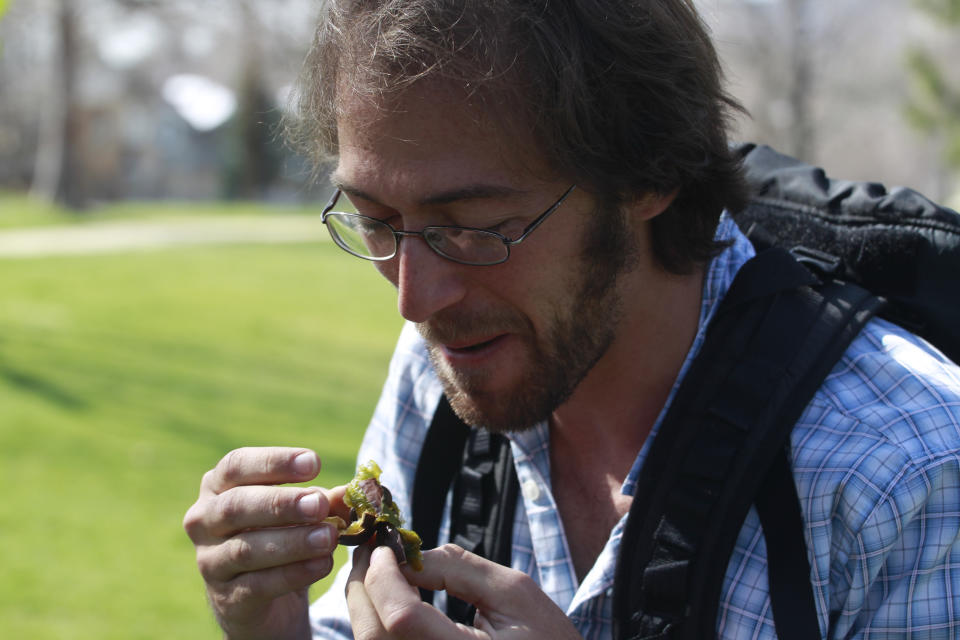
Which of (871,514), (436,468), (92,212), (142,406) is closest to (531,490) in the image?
(436,468)

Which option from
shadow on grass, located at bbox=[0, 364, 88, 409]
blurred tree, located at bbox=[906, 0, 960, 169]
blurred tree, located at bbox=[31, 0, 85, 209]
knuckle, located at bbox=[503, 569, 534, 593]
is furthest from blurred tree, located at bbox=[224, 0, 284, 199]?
knuckle, located at bbox=[503, 569, 534, 593]

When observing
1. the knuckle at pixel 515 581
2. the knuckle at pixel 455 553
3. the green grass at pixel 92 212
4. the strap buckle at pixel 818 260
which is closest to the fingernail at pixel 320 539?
the knuckle at pixel 455 553

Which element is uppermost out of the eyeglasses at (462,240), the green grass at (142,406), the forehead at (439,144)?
the forehead at (439,144)

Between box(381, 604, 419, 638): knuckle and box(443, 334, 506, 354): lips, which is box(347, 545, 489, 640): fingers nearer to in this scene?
box(381, 604, 419, 638): knuckle

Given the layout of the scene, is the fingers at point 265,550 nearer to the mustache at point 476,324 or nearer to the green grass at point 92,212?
the mustache at point 476,324

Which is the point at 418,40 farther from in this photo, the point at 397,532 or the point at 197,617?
the point at 197,617

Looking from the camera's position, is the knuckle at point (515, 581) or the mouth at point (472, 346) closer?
the knuckle at point (515, 581)

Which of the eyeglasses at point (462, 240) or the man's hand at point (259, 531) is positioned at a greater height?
the eyeglasses at point (462, 240)
